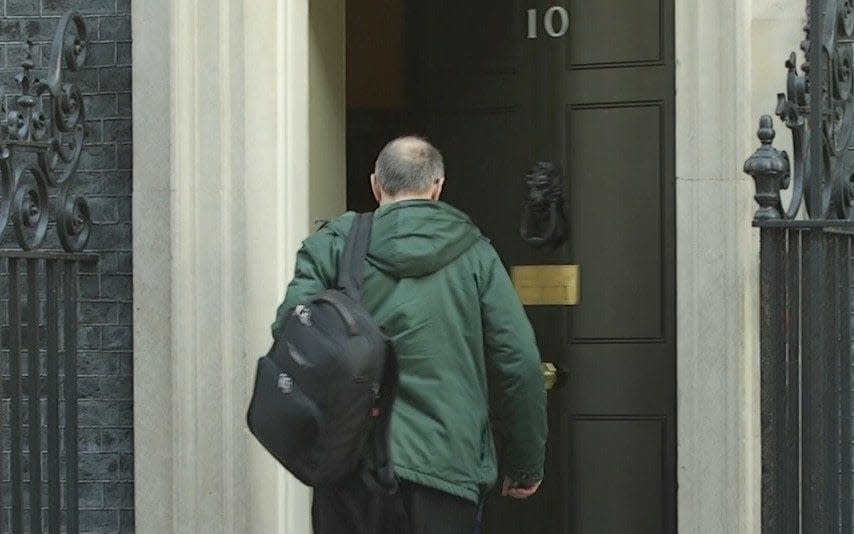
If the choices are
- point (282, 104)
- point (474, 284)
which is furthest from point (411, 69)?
point (474, 284)

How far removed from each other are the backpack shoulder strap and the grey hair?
13 cm

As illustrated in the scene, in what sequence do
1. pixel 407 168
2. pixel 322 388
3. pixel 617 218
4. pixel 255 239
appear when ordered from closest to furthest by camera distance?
1. pixel 322 388
2. pixel 407 168
3. pixel 255 239
4. pixel 617 218

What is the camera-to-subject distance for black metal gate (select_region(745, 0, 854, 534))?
470cm

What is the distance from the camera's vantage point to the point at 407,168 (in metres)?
5.58

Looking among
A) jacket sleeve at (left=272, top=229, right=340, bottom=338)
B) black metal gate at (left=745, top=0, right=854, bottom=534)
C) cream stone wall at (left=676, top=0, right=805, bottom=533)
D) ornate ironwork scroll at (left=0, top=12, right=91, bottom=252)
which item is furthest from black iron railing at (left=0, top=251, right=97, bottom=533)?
black metal gate at (left=745, top=0, right=854, bottom=534)

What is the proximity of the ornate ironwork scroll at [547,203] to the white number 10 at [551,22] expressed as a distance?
1.63ft

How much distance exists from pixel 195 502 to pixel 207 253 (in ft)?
2.77

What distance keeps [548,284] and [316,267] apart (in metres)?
1.82

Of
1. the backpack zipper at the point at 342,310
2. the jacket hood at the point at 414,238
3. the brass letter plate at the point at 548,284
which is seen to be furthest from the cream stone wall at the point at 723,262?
the backpack zipper at the point at 342,310

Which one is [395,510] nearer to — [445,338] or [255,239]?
[445,338]

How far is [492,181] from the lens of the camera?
741 centimetres

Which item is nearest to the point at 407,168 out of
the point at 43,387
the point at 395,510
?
the point at 395,510

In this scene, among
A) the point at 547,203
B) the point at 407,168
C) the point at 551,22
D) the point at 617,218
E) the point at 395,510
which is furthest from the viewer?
the point at 551,22

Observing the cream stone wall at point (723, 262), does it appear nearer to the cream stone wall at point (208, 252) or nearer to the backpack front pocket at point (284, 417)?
the cream stone wall at point (208, 252)
